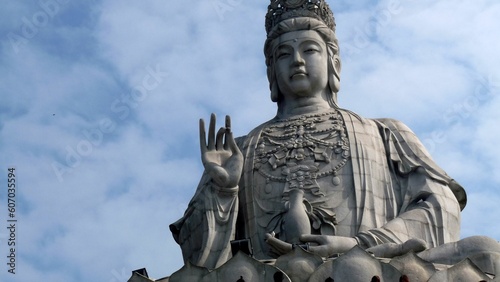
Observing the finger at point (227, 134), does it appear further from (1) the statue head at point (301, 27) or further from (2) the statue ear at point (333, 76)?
(2) the statue ear at point (333, 76)

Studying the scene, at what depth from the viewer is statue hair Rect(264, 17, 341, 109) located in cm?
2298

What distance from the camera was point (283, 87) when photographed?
22844 millimetres

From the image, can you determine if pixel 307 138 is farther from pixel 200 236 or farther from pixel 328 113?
pixel 200 236

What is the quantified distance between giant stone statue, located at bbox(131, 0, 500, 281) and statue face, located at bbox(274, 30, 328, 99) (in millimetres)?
14

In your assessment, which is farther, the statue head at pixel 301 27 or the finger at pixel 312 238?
the statue head at pixel 301 27

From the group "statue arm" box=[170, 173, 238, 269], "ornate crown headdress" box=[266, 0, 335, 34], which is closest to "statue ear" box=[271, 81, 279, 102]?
"ornate crown headdress" box=[266, 0, 335, 34]

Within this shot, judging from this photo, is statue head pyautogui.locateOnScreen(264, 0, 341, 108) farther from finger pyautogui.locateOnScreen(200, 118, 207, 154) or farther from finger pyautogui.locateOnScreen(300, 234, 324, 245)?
finger pyautogui.locateOnScreen(300, 234, 324, 245)

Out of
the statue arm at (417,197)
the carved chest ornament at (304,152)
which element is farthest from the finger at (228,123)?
the statue arm at (417,197)

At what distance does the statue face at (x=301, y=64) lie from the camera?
2266cm

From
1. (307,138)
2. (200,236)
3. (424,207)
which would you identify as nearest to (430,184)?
(424,207)

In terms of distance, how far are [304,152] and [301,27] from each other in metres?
2.15

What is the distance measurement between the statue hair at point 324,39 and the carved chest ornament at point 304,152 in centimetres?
70

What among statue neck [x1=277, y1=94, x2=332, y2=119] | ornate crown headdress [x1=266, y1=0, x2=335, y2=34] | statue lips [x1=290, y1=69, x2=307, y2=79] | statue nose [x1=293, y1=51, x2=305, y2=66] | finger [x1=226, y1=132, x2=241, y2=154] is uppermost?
ornate crown headdress [x1=266, y1=0, x2=335, y2=34]

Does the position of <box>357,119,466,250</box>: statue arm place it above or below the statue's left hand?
above
